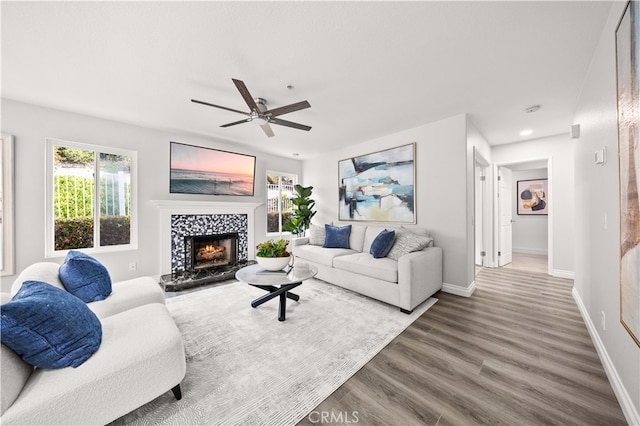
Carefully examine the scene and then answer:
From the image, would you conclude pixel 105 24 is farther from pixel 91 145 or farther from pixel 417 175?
pixel 417 175

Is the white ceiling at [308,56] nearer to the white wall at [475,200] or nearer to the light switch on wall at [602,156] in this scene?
the white wall at [475,200]

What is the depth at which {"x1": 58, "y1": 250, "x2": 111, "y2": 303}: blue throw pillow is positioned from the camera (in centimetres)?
186

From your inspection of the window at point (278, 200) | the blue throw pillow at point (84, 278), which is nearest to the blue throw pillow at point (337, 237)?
the window at point (278, 200)

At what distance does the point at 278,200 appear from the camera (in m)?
5.57

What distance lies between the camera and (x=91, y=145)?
328 centimetres

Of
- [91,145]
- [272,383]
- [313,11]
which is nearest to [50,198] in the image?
[91,145]

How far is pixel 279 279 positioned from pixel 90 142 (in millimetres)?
3398

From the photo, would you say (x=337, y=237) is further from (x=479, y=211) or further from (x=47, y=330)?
(x=47, y=330)

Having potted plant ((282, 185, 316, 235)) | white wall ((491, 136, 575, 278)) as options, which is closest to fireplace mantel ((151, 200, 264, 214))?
potted plant ((282, 185, 316, 235))

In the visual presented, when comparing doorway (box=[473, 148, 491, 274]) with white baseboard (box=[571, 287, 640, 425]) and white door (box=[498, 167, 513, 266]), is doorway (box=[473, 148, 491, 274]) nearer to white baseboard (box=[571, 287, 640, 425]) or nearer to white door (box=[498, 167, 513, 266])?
white door (box=[498, 167, 513, 266])

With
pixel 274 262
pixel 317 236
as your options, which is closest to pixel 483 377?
pixel 274 262

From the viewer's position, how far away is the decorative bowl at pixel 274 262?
2660mm

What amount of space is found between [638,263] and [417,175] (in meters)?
2.66

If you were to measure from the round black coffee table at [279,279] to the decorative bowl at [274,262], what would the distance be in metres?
0.07
